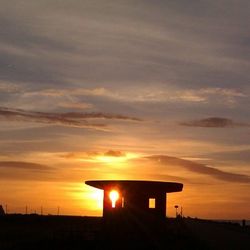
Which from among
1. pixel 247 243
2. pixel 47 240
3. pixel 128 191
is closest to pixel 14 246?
pixel 47 240

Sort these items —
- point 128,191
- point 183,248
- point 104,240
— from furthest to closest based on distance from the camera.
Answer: point 128,191 → point 104,240 → point 183,248

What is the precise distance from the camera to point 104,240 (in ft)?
96.2

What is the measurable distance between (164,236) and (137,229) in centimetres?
177

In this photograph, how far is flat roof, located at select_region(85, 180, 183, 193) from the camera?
101 ft

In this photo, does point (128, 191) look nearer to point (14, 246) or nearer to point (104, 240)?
point (104, 240)

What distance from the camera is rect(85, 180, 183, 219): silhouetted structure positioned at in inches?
1219

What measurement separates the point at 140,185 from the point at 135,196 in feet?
3.03

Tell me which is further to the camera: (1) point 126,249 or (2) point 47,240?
(2) point 47,240

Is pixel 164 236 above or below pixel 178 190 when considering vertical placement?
below

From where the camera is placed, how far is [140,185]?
1217 inches

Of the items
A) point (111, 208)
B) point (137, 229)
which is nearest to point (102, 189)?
point (111, 208)

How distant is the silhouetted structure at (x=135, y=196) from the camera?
30969mm

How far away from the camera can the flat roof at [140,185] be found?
3088cm

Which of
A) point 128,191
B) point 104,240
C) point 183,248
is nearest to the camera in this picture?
point 183,248
